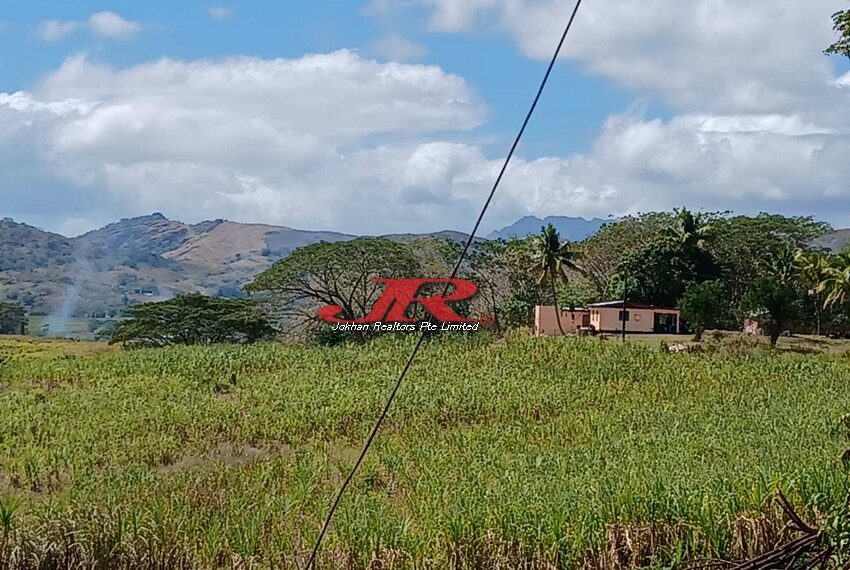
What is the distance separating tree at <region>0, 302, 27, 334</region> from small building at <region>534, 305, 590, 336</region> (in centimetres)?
2280

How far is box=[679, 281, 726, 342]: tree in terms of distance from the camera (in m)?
22.7

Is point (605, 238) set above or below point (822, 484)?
above

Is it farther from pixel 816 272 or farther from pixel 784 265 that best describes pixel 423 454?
pixel 784 265

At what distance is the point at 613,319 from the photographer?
26594 mm

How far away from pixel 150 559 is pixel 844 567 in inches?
188

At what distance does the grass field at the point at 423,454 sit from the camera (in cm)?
541

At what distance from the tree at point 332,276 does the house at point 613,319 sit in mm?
4690

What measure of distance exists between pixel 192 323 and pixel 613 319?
520 inches

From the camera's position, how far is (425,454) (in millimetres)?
9938

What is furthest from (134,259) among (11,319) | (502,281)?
(502,281)

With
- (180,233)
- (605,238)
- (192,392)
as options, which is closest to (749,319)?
(605,238)

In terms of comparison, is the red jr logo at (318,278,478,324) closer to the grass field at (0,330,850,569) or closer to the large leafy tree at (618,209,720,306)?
the grass field at (0,330,850,569)

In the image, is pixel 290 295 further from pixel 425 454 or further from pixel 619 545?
pixel 619 545

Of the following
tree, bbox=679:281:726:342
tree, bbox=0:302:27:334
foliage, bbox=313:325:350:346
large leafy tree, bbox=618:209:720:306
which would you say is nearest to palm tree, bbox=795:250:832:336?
tree, bbox=679:281:726:342
